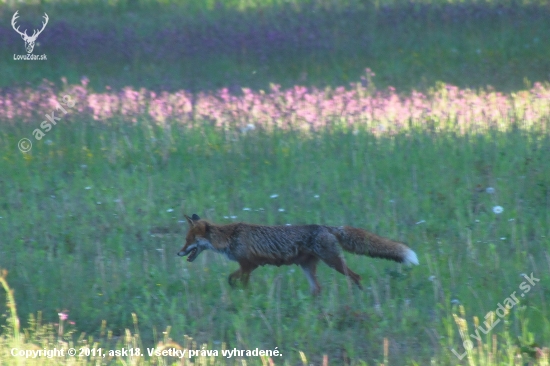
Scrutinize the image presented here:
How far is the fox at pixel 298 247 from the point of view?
6.29m

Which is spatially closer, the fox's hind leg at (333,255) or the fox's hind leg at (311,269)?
the fox's hind leg at (333,255)

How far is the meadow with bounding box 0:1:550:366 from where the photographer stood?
5336mm

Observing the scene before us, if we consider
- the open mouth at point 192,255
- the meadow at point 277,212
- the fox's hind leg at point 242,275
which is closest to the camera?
the meadow at point 277,212
